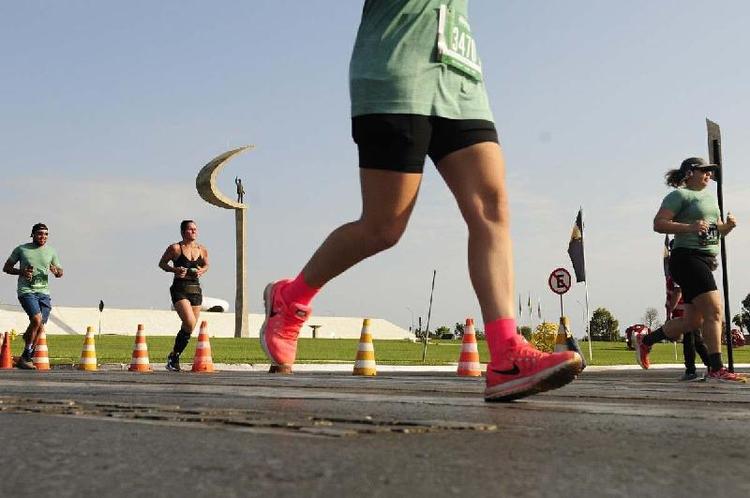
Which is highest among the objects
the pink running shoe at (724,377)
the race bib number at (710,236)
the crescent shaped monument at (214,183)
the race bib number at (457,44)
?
the crescent shaped monument at (214,183)

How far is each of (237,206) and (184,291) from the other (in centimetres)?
3507

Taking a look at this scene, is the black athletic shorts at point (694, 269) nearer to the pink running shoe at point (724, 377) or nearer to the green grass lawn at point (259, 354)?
the pink running shoe at point (724, 377)

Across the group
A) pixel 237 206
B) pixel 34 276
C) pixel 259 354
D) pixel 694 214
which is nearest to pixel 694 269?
pixel 694 214

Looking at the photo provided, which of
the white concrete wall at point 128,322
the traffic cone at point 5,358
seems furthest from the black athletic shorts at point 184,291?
the white concrete wall at point 128,322

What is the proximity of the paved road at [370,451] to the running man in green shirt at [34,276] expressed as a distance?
1073cm

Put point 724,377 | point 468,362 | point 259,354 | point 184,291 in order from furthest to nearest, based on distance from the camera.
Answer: point 259,354 → point 184,291 → point 468,362 → point 724,377

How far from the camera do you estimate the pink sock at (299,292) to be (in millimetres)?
4965

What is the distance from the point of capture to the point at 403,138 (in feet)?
13.9

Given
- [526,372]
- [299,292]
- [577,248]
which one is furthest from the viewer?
[577,248]

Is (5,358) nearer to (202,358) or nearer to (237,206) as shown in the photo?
(202,358)

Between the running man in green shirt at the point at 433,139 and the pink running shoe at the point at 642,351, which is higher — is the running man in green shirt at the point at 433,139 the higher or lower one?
the higher one

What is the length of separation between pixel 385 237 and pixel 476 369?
26.3ft

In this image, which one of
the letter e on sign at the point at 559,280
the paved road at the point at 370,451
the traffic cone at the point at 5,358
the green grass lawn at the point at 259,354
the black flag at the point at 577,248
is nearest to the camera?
the paved road at the point at 370,451

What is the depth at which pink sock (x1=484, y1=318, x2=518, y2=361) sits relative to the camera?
417 centimetres
